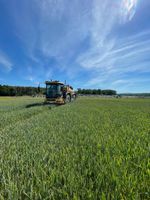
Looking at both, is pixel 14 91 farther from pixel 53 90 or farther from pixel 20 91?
pixel 53 90

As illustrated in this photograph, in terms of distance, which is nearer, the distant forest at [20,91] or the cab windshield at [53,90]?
the cab windshield at [53,90]

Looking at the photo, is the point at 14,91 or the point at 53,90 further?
the point at 14,91

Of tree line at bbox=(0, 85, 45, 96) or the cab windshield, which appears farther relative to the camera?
tree line at bbox=(0, 85, 45, 96)

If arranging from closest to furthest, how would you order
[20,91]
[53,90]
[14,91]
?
1. [53,90]
2. [14,91]
3. [20,91]

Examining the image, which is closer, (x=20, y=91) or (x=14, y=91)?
(x=14, y=91)

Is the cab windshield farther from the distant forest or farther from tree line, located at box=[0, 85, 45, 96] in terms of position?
tree line, located at box=[0, 85, 45, 96]

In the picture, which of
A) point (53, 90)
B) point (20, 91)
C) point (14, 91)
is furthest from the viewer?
point (20, 91)

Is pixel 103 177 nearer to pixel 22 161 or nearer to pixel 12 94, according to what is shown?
pixel 22 161

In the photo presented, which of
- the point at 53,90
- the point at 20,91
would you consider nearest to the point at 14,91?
the point at 20,91

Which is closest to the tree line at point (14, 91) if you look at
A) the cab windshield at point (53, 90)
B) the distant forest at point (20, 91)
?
the distant forest at point (20, 91)

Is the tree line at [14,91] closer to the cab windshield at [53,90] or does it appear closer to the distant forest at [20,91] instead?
the distant forest at [20,91]

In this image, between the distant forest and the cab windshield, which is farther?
the distant forest

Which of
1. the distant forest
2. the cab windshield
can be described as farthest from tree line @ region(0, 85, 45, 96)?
the cab windshield

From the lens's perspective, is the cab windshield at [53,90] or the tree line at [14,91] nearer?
the cab windshield at [53,90]
